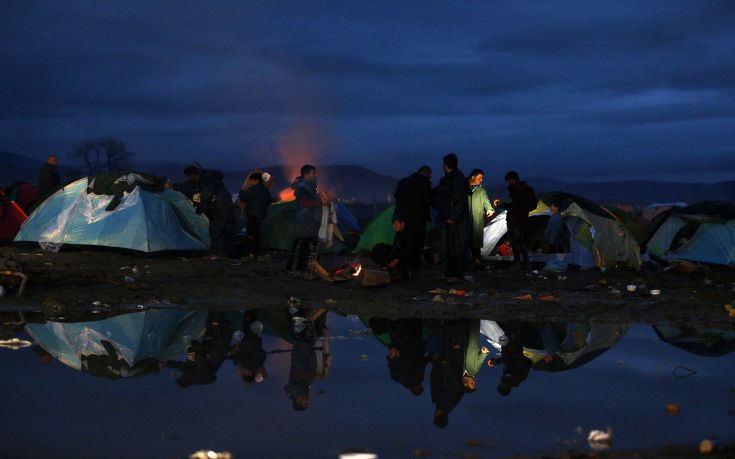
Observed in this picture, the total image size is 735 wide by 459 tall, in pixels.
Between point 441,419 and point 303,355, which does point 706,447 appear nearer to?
point 441,419

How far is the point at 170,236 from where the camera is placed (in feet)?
60.2

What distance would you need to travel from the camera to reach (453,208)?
1516 cm

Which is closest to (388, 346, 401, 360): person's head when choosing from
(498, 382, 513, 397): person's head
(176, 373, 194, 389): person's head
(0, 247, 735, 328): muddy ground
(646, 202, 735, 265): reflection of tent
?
(498, 382, 513, 397): person's head

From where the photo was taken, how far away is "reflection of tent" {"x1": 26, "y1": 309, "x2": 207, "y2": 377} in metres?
8.61

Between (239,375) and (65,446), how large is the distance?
2.35 meters

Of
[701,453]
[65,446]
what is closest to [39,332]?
[65,446]

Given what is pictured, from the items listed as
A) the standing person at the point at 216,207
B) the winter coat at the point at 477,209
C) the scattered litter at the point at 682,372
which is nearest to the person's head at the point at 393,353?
the scattered litter at the point at 682,372

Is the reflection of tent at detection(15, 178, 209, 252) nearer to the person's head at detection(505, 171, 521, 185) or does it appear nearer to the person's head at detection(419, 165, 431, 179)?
the person's head at detection(419, 165, 431, 179)

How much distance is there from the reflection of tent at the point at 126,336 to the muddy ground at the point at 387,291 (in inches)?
46.9

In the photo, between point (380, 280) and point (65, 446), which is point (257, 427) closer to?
point (65, 446)

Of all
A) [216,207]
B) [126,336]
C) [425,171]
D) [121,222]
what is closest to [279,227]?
[216,207]

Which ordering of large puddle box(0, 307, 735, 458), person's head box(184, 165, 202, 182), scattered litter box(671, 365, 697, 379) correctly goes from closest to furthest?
large puddle box(0, 307, 735, 458)
scattered litter box(671, 365, 697, 379)
person's head box(184, 165, 202, 182)

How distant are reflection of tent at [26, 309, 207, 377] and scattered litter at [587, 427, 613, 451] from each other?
160 inches

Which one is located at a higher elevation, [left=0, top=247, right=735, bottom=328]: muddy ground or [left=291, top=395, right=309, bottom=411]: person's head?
[left=291, top=395, right=309, bottom=411]: person's head
